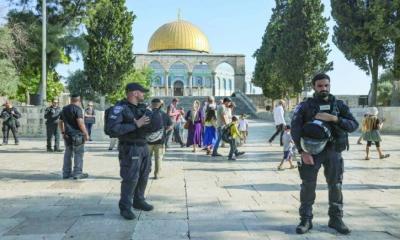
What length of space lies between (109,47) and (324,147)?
3074 cm

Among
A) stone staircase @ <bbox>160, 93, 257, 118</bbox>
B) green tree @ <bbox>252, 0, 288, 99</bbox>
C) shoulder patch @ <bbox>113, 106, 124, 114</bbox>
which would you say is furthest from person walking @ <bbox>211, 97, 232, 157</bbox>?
stone staircase @ <bbox>160, 93, 257, 118</bbox>

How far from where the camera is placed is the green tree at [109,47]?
34.0m

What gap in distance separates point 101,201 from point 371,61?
24.5 m

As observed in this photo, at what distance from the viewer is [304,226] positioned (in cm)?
511

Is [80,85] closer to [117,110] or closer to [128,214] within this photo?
[117,110]

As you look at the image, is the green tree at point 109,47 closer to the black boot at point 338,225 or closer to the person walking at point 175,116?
the person walking at point 175,116

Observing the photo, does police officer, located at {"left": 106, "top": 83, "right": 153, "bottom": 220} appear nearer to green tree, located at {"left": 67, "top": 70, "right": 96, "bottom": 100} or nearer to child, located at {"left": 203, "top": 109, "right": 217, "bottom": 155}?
child, located at {"left": 203, "top": 109, "right": 217, "bottom": 155}

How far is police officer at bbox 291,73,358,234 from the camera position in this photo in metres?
5.19

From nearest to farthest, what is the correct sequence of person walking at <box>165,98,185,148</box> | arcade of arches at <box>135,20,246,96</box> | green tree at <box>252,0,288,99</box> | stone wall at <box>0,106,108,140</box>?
person walking at <box>165,98,185,148</box>
stone wall at <box>0,106,108,140</box>
green tree at <box>252,0,288,99</box>
arcade of arches at <box>135,20,246,96</box>

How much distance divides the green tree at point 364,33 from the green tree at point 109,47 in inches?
596

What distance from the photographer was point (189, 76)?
7569 cm

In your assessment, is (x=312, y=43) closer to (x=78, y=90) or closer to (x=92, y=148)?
(x=78, y=90)

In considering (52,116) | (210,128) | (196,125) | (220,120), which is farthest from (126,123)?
(52,116)

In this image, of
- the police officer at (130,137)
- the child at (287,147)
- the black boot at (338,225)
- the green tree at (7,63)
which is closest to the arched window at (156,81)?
the green tree at (7,63)
